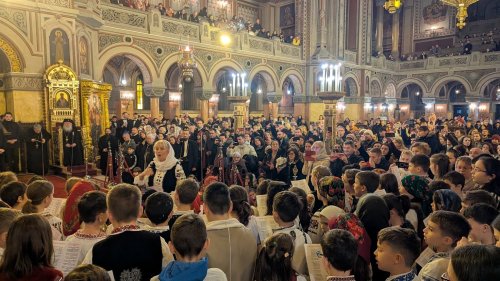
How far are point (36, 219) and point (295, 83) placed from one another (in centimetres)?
2091

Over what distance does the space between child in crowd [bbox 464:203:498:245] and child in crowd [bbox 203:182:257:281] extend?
5.27 ft

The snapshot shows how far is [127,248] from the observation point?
216 centimetres

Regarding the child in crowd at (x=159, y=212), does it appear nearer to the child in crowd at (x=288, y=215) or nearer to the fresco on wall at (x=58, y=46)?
the child in crowd at (x=288, y=215)

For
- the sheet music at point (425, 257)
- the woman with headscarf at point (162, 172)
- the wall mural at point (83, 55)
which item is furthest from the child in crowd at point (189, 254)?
the wall mural at point (83, 55)

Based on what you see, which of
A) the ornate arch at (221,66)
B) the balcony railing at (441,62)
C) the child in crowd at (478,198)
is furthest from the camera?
the balcony railing at (441,62)

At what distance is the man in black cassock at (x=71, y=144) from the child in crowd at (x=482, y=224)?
9.83m

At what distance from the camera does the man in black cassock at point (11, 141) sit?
360 inches

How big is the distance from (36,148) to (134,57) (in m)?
6.03

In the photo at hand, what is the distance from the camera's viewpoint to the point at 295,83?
22.1 metres

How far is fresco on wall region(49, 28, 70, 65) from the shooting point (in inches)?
397

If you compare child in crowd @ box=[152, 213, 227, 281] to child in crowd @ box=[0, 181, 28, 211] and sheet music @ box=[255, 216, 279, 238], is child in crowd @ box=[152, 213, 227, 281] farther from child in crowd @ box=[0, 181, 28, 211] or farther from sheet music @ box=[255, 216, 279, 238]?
child in crowd @ box=[0, 181, 28, 211]

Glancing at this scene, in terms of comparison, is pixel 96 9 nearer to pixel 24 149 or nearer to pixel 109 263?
pixel 24 149

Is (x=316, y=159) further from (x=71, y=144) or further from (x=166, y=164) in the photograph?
(x=71, y=144)

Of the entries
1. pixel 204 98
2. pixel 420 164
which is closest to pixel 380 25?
pixel 204 98
